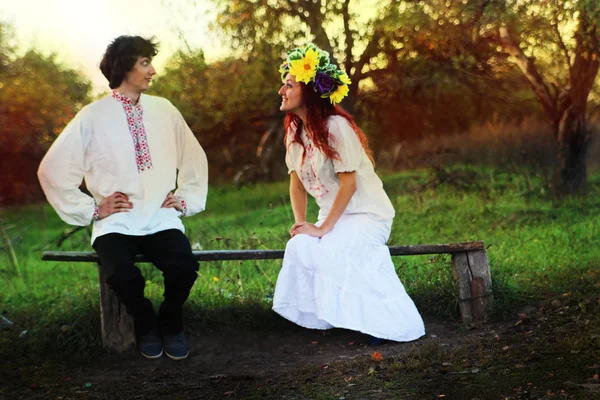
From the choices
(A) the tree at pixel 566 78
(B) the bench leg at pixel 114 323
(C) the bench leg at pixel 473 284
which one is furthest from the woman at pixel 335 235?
(A) the tree at pixel 566 78

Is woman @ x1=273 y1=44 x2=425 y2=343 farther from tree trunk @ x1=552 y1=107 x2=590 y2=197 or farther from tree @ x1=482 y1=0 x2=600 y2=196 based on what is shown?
tree trunk @ x1=552 y1=107 x2=590 y2=197

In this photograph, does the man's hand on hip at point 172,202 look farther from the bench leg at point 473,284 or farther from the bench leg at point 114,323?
the bench leg at point 473,284

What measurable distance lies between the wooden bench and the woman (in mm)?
249

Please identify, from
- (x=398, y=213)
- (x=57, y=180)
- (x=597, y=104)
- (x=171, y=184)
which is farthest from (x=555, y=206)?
(x=57, y=180)

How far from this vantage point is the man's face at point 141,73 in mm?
4973

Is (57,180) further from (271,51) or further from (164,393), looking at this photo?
(271,51)

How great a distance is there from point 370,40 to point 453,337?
9.70 meters

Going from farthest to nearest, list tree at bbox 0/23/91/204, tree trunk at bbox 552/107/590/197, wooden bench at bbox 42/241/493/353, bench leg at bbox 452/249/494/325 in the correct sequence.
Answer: tree at bbox 0/23/91/204, tree trunk at bbox 552/107/590/197, bench leg at bbox 452/249/494/325, wooden bench at bbox 42/241/493/353

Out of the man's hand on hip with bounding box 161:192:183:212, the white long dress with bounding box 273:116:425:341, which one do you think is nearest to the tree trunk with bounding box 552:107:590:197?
the white long dress with bounding box 273:116:425:341

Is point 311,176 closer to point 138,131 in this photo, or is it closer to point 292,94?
point 292,94

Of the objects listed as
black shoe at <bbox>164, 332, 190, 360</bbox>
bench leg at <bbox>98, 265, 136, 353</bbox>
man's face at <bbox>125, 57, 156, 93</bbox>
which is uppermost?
man's face at <bbox>125, 57, 156, 93</bbox>

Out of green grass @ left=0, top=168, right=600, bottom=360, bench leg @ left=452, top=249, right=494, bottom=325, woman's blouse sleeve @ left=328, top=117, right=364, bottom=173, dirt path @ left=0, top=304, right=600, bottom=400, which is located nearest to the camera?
dirt path @ left=0, top=304, right=600, bottom=400

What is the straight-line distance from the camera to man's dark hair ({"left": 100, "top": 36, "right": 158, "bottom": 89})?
4.94 metres

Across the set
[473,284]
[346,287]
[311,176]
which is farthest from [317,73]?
[473,284]
